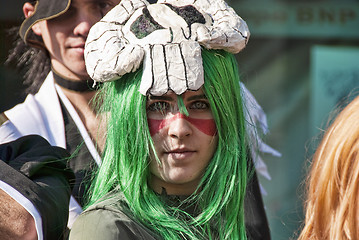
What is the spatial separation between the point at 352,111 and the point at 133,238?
0.57 m

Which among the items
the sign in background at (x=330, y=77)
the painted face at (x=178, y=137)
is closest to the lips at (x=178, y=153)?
the painted face at (x=178, y=137)

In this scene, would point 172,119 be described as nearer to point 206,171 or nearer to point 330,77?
point 206,171

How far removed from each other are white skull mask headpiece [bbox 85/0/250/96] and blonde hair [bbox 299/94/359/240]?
1.26 ft

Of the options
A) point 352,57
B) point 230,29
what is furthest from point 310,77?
point 230,29

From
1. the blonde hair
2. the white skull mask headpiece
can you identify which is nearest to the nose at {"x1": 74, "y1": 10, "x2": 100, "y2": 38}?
the white skull mask headpiece

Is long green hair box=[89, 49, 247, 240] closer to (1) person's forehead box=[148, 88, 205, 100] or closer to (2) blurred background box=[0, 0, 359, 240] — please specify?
(1) person's forehead box=[148, 88, 205, 100]

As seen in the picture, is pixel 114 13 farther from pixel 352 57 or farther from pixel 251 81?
pixel 352 57

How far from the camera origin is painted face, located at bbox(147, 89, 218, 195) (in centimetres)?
157

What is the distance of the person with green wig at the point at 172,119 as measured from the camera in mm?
1542

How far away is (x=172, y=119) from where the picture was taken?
1.57 m

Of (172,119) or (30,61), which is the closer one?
(172,119)

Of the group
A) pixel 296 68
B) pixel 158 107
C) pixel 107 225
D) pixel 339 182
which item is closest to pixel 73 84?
pixel 158 107

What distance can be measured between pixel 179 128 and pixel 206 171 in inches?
6.2

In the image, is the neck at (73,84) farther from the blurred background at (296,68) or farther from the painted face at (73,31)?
the blurred background at (296,68)
